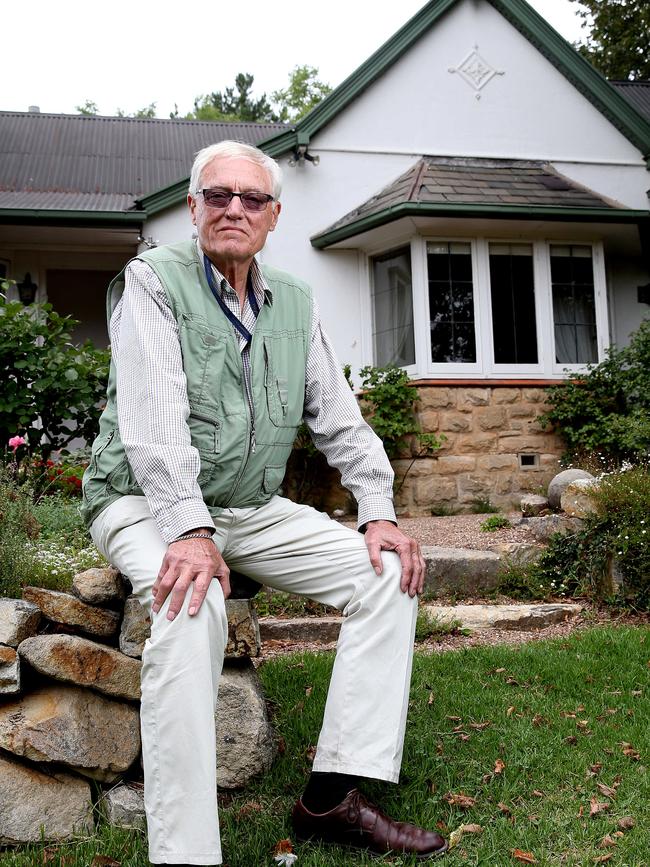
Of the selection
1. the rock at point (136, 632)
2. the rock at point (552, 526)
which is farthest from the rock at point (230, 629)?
the rock at point (552, 526)

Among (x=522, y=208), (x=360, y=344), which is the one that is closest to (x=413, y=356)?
(x=360, y=344)

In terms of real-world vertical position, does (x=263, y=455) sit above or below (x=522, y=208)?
below

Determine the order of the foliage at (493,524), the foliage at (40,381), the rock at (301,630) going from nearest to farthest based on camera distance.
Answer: the rock at (301,630)
the foliage at (40,381)
the foliage at (493,524)

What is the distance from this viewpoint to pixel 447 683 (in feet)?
11.6

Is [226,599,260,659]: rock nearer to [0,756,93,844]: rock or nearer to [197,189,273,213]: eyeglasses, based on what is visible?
[0,756,93,844]: rock

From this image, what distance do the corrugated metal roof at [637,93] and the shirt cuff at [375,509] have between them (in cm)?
1132

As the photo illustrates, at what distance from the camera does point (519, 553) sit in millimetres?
5488

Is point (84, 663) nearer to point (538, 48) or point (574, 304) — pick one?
point (574, 304)

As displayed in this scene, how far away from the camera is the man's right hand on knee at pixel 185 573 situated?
2008 millimetres

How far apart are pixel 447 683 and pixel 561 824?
1.18 m

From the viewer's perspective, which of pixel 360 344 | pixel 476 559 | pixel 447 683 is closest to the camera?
pixel 447 683

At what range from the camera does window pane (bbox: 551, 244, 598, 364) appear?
8.98 metres

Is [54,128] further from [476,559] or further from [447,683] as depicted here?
[447,683]

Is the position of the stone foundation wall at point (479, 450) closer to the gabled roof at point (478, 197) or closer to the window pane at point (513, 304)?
the window pane at point (513, 304)
